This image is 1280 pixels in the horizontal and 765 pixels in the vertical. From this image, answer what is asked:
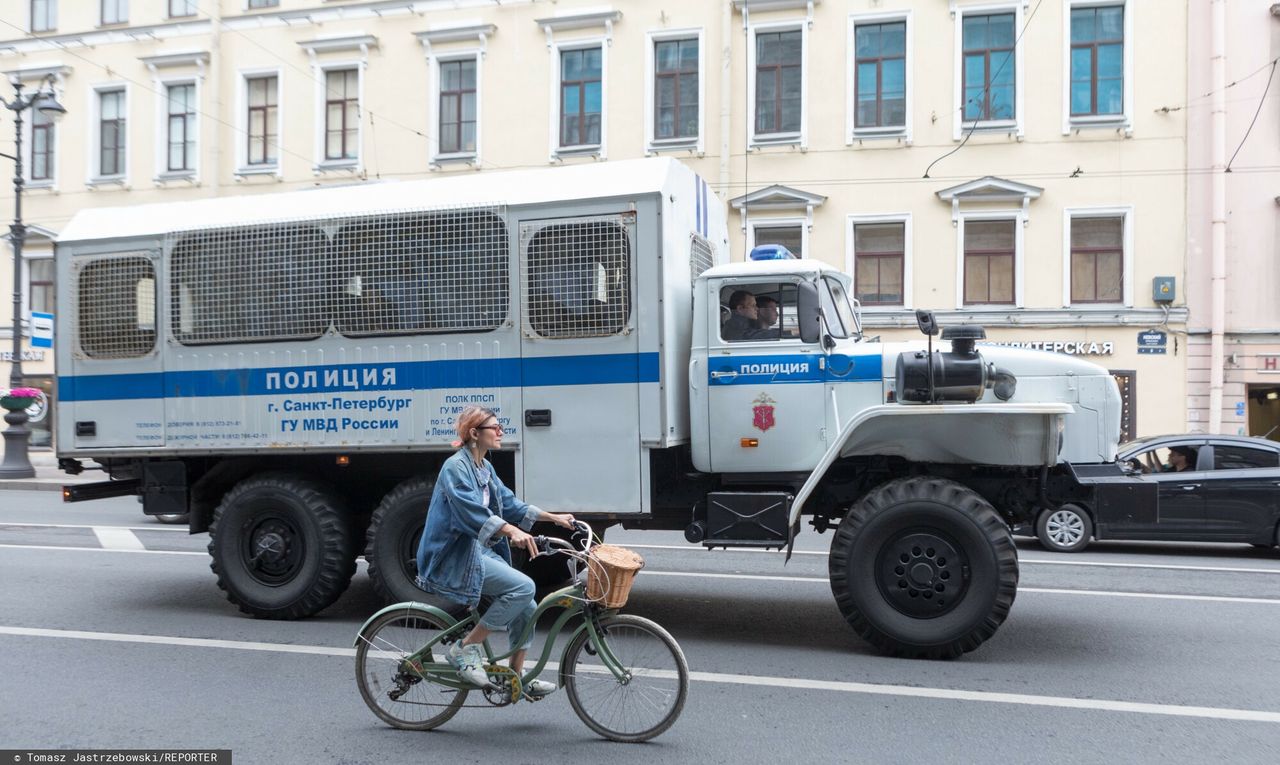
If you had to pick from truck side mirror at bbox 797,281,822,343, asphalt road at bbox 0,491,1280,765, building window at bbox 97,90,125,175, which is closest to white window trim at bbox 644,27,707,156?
building window at bbox 97,90,125,175

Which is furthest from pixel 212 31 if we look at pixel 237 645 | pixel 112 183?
pixel 237 645

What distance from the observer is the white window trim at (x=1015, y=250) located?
71.8 ft

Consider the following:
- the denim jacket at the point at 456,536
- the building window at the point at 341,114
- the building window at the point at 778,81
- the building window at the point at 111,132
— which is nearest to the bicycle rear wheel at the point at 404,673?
the denim jacket at the point at 456,536

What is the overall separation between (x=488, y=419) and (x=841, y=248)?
18377 mm

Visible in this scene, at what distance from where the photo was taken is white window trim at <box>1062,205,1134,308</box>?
21.4 metres

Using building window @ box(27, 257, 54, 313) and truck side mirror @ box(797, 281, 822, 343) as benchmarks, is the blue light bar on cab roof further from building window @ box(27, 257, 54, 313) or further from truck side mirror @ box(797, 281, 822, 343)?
building window @ box(27, 257, 54, 313)

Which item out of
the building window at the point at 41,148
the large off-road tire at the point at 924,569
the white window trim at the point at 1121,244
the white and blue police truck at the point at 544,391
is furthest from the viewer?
the building window at the point at 41,148

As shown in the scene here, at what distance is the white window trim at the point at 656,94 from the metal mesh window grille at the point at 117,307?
16.1 meters

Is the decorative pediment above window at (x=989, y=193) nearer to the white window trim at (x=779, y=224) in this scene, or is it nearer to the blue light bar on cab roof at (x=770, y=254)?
the white window trim at (x=779, y=224)

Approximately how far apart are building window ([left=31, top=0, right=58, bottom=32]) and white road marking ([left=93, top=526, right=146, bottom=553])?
20228 millimetres

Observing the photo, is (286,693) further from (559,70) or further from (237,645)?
(559,70)

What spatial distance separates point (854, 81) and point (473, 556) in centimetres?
1963

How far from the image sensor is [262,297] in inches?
339

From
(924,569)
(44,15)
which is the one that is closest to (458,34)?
(44,15)
